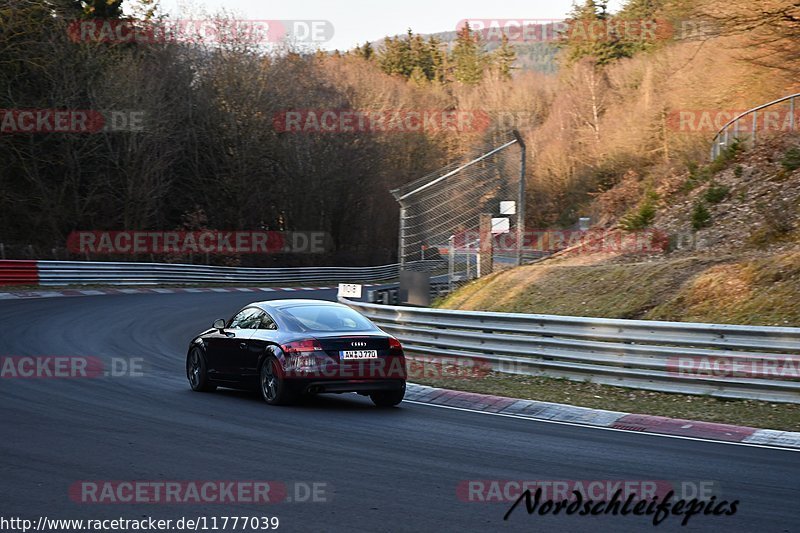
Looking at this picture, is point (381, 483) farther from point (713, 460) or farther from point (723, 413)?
point (723, 413)

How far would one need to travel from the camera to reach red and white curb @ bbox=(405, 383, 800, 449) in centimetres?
997

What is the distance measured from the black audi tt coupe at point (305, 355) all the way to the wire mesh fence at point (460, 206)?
841cm

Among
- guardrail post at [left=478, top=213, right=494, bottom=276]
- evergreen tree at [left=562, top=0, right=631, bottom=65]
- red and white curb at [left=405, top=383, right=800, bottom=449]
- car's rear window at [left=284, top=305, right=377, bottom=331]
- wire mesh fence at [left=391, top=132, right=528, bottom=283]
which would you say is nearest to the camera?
red and white curb at [left=405, top=383, right=800, bottom=449]

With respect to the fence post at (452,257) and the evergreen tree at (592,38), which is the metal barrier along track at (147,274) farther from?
the evergreen tree at (592,38)

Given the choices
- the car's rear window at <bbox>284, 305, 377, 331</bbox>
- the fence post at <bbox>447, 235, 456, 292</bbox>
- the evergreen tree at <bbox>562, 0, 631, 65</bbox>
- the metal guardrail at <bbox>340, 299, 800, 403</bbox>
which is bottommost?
the metal guardrail at <bbox>340, 299, 800, 403</bbox>

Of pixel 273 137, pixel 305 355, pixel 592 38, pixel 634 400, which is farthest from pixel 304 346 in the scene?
pixel 592 38

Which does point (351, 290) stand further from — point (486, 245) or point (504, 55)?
point (504, 55)

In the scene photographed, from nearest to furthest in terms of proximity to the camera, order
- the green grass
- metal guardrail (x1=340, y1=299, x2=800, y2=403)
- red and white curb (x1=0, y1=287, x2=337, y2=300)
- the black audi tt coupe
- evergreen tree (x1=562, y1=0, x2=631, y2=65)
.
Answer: the green grass, the black audi tt coupe, metal guardrail (x1=340, y1=299, x2=800, y2=403), red and white curb (x1=0, y1=287, x2=337, y2=300), evergreen tree (x1=562, y1=0, x2=631, y2=65)

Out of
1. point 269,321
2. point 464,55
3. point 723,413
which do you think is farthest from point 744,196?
point 464,55

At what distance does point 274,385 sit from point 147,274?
28.7m

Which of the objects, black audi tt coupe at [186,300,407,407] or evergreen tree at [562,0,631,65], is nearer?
black audi tt coupe at [186,300,407,407]

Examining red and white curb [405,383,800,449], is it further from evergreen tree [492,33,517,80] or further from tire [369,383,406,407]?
evergreen tree [492,33,517,80]

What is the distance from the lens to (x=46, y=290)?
32188 millimetres

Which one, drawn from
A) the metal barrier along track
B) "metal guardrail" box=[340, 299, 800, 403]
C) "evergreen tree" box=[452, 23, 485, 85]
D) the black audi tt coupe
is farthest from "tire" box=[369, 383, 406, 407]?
"evergreen tree" box=[452, 23, 485, 85]
